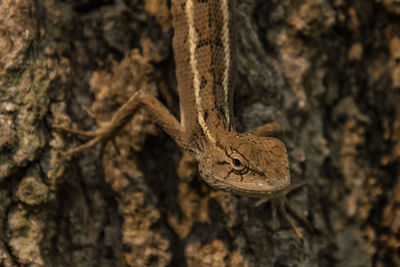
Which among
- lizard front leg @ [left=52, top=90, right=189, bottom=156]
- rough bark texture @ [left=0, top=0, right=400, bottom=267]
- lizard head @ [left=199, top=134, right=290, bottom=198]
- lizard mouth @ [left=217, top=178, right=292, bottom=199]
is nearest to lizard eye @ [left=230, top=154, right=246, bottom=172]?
lizard head @ [left=199, top=134, right=290, bottom=198]

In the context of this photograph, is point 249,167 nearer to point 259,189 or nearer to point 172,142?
point 259,189

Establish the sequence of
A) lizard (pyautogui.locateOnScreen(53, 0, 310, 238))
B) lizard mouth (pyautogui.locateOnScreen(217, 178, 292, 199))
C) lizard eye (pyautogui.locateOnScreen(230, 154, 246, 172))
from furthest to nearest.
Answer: lizard (pyautogui.locateOnScreen(53, 0, 310, 238)) → lizard eye (pyautogui.locateOnScreen(230, 154, 246, 172)) → lizard mouth (pyautogui.locateOnScreen(217, 178, 292, 199))

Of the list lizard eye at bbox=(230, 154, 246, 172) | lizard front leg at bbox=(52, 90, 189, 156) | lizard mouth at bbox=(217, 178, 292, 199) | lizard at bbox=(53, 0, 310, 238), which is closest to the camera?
lizard mouth at bbox=(217, 178, 292, 199)

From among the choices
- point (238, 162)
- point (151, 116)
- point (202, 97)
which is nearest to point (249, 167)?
point (238, 162)

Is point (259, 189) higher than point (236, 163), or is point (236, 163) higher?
point (236, 163)

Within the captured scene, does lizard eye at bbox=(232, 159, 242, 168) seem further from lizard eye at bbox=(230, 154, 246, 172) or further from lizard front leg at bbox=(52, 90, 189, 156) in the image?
lizard front leg at bbox=(52, 90, 189, 156)

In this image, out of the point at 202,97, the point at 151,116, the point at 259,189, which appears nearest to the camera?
the point at 259,189

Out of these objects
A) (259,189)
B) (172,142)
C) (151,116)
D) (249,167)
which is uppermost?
(151,116)
